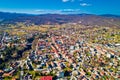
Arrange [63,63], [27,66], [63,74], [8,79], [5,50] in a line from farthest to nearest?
[5,50] → [63,63] → [27,66] → [63,74] → [8,79]

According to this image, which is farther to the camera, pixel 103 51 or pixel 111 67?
pixel 103 51

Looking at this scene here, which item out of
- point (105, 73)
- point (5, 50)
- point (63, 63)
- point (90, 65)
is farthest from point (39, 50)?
point (105, 73)

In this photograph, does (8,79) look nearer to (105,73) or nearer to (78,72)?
(78,72)

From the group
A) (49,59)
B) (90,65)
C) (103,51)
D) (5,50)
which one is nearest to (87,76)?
(90,65)

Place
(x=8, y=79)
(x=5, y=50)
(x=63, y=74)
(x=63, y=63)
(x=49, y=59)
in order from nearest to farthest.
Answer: (x=8, y=79), (x=63, y=74), (x=63, y=63), (x=49, y=59), (x=5, y=50)

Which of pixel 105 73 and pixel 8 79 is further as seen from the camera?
pixel 105 73

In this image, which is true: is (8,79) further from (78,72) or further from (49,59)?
(49,59)

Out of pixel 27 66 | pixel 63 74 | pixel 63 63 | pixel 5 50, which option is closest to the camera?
pixel 63 74

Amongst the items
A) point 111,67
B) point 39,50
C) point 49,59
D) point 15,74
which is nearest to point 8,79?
point 15,74
